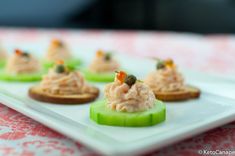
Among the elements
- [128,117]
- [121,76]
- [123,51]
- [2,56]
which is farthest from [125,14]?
[128,117]

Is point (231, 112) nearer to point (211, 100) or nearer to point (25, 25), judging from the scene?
point (211, 100)

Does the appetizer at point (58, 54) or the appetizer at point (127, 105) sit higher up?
the appetizer at point (58, 54)

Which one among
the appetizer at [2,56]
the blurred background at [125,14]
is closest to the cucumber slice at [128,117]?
the appetizer at [2,56]

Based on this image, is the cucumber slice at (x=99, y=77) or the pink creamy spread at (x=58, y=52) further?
the pink creamy spread at (x=58, y=52)

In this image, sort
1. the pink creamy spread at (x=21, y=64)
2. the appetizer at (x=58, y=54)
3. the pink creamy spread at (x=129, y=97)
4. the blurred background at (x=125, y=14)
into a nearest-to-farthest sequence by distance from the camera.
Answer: the pink creamy spread at (x=129, y=97) → the pink creamy spread at (x=21, y=64) → the appetizer at (x=58, y=54) → the blurred background at (x=125, y=14)

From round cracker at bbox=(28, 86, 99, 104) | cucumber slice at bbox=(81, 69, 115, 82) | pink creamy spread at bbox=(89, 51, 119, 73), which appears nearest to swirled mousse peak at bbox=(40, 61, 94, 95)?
round cracker at bbox=(28, 86, 99, 104)

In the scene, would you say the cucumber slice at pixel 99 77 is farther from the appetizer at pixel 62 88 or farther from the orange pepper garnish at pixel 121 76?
the orange pepper garnish at pixel 121 76

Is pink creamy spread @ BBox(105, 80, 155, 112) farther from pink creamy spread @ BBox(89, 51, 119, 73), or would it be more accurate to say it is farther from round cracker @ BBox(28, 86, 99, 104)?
pink creamy spread @ BBox(89, 51, 119, 73)
